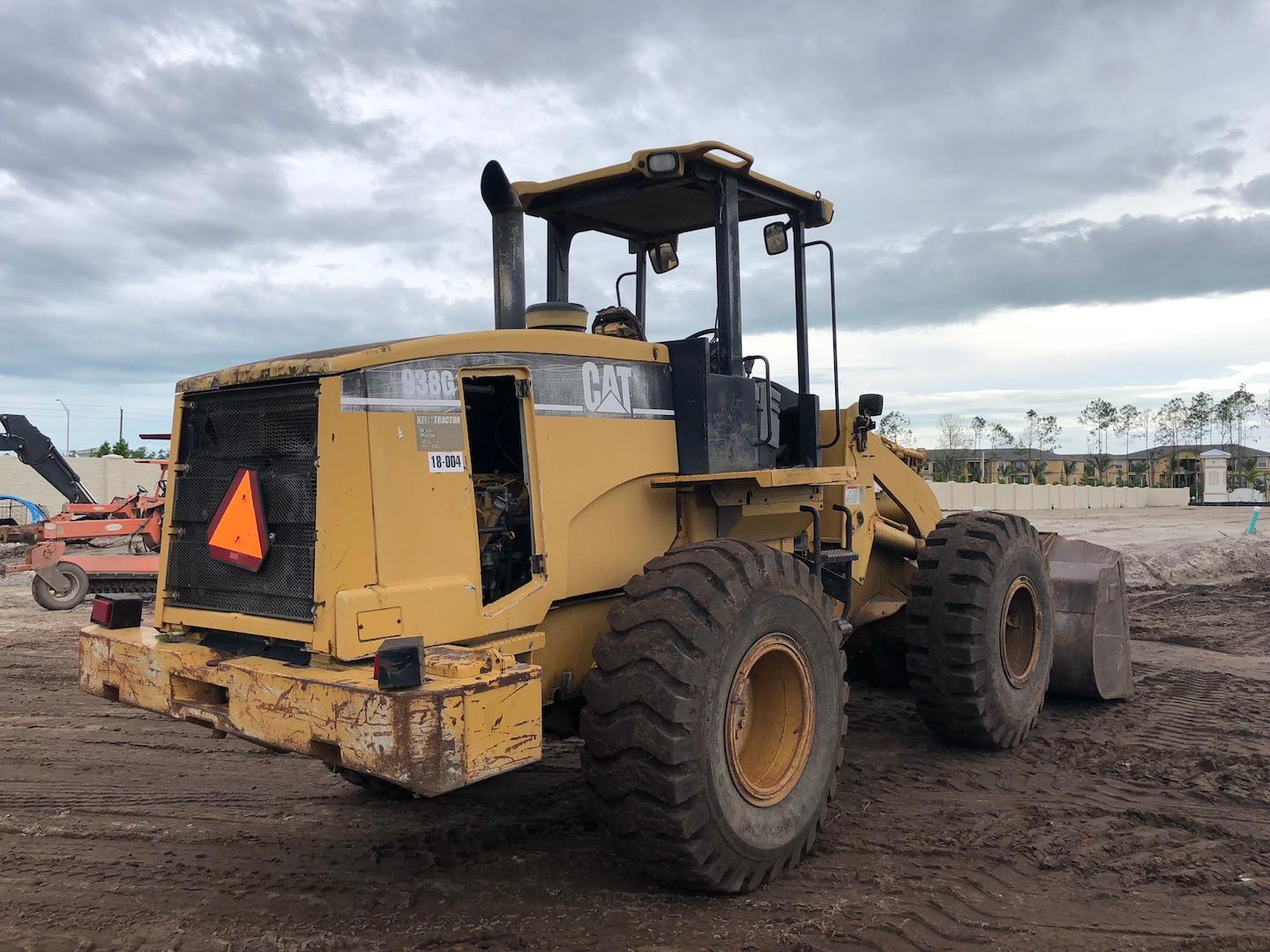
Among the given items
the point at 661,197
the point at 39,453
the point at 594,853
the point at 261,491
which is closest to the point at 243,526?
the point at 261,491

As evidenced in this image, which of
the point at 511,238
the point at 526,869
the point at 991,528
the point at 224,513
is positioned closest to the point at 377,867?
the point at 526,869

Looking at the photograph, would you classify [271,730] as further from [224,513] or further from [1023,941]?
[1023,941]

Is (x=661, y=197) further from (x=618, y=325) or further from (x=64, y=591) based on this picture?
(x=64, y=591)

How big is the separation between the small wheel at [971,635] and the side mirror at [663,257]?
7.76ft

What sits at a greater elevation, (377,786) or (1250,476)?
(1250,476)

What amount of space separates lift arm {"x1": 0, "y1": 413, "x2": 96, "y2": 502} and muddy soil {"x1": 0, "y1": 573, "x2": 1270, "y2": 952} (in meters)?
13.5

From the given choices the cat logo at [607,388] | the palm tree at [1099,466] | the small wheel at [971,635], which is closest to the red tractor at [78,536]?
the cat logo at [607,388]

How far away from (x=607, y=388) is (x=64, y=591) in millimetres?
12396

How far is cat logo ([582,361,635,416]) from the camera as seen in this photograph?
4.27m

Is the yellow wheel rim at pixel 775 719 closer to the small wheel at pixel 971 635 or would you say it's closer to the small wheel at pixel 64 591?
the small wheel at pixel 971 635

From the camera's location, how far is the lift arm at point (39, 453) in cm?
1819

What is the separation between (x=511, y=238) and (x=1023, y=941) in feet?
11.6

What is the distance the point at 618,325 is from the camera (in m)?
5.08

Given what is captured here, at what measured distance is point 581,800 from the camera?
5.09 metres
